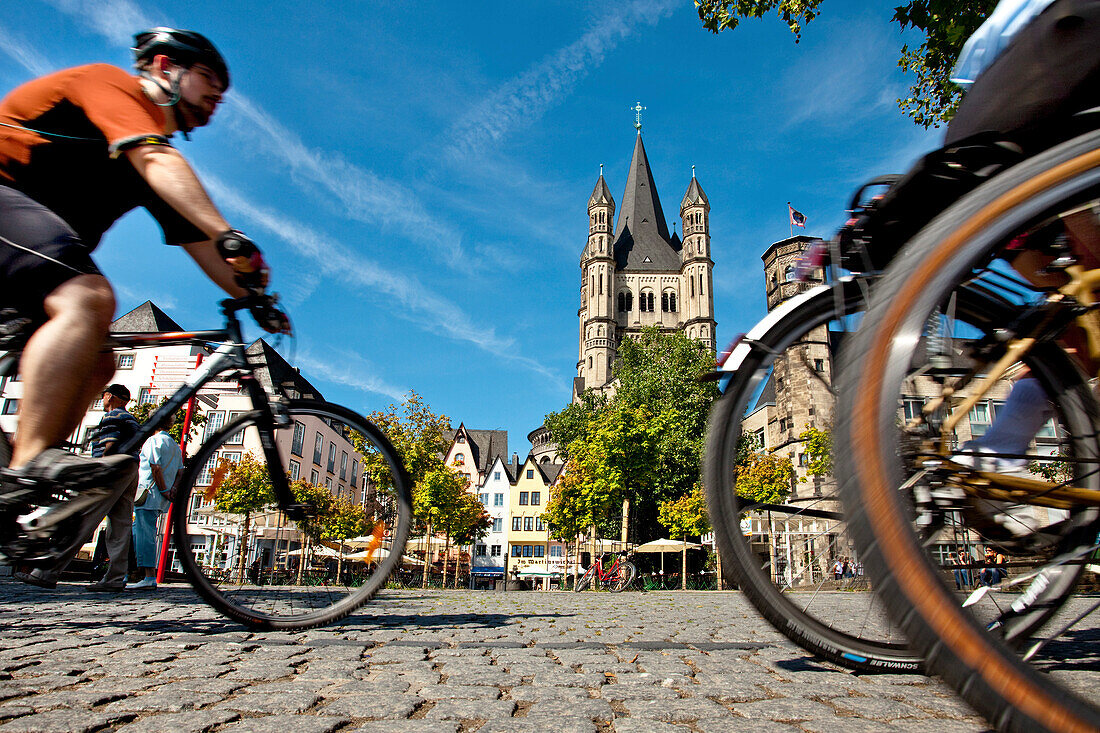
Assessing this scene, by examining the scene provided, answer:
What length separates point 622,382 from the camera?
166 feet

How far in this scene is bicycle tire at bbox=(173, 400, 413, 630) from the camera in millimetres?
3209

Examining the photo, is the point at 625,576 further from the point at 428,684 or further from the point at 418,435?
the point at 428,684

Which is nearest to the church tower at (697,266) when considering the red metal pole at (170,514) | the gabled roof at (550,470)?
the gabled roof at (550,470)

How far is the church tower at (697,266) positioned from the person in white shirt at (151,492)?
78.2 metres

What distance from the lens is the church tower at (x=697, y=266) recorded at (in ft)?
278

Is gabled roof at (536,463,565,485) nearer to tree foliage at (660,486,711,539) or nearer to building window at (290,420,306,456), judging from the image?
tree foliage at (660,486,711,539)

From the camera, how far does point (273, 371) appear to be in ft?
10.5

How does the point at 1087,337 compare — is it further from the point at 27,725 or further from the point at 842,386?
the point at 27,725

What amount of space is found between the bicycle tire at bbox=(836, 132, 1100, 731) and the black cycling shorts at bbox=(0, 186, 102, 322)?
2.50 metres

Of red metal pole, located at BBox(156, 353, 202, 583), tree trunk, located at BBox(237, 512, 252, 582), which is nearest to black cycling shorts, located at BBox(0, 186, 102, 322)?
red metal pole, located at BBox(156, 353, 202, 583)

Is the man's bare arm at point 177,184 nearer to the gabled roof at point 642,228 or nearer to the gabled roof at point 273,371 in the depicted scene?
the gabled roof at point 273,371

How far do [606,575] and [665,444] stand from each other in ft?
33.9

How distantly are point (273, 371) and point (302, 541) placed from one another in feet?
3.47

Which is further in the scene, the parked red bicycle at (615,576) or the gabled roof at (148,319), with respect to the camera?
the gabled roof at (148,319)
